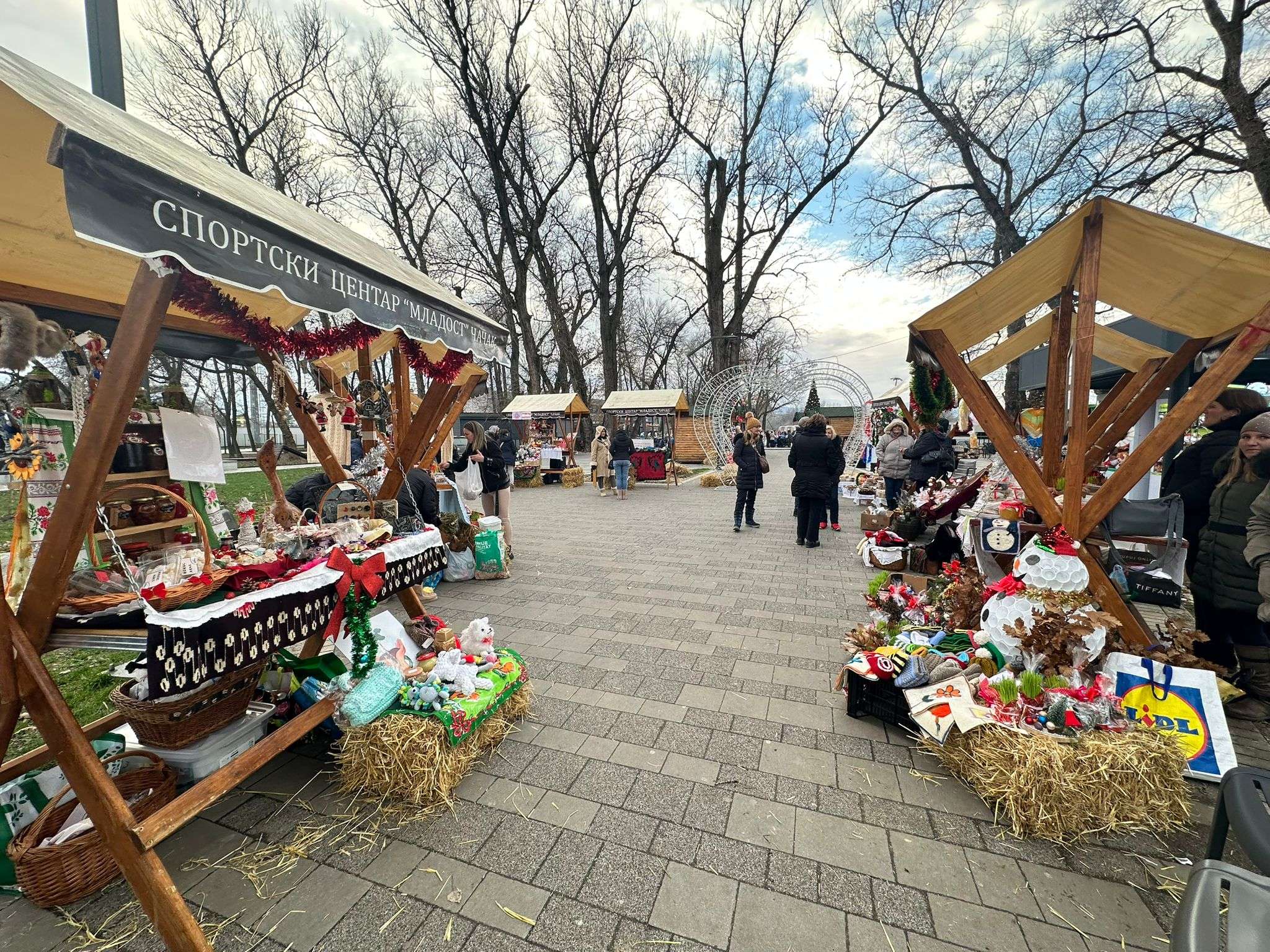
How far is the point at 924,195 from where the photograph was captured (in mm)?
17156

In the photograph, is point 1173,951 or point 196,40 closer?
point 1173,951

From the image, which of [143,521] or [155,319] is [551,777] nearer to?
[155,319]

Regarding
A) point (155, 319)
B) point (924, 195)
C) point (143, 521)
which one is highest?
point (924, 195)

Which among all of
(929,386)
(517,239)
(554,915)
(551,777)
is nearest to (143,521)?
(551,777)

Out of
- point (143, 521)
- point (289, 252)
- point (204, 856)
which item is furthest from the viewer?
point (143, 521)

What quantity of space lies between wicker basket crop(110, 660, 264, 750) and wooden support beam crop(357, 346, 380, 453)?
1635 millimetres

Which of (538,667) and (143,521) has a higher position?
(143,521)

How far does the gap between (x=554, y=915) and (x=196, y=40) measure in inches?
949

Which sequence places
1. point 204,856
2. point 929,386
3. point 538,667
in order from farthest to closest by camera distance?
point 929,386, point 538,667, point 204,856

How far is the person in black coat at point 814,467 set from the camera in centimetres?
709

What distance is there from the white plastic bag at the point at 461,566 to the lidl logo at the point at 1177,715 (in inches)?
225

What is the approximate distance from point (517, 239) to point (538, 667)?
22.9 metres

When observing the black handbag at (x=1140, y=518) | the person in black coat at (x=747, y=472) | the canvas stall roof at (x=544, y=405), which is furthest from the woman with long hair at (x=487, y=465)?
the canvas stall roof at (x=544, y=405)

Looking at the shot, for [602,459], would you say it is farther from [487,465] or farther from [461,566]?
[461,566]
